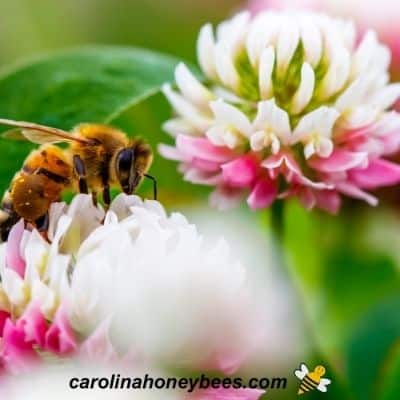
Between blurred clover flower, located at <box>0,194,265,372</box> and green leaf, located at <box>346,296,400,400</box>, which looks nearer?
blurred clover flower, located at <box>0,194,265,372</box>

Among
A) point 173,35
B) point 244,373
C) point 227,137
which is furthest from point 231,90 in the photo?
point 173,35

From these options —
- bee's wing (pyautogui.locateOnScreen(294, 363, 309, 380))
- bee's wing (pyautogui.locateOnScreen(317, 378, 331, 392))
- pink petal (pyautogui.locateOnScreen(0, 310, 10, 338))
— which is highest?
pink petal (pyautogui.locateOnScreen(0, 310, 10, 338))

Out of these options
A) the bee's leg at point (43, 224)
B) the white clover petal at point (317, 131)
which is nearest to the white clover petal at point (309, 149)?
the white clover petal at point (317, 131)

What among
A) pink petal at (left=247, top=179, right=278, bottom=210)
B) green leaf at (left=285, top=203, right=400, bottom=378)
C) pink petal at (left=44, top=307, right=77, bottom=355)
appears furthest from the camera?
green leaf at (left=285, top=203, right=400, bottom=378)

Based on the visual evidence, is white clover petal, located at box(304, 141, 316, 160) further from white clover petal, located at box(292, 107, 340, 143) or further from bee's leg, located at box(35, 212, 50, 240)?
bee's leg, located at box(35, 212, 50, 240)

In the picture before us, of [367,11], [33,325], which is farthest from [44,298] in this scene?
[367,11]

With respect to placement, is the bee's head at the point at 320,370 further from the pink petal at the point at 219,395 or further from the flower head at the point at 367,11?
the flower head at the point at 367,11

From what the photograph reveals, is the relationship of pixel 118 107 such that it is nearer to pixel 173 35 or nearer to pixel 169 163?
pixel 169 163

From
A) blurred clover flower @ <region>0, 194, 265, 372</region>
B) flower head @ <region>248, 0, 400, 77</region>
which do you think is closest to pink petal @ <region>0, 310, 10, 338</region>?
blurred clover flower @ <region>0, 194, 265, 372</region>

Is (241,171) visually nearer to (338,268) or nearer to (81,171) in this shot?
(81,171)

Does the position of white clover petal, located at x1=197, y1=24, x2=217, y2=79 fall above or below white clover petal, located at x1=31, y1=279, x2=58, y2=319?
above
